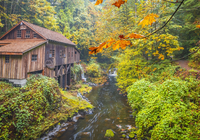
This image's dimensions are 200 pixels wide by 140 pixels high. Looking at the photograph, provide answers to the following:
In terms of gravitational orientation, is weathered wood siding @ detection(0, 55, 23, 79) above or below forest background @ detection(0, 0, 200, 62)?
below

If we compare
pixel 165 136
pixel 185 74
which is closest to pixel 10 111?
pixel 165 136

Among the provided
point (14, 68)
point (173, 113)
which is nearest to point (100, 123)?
point (173, 113)

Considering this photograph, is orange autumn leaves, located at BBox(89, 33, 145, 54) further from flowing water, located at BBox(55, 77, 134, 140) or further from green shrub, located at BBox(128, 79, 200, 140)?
flowing water, located at BBox(55, 77, 134, 140)

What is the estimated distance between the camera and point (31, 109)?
890 centimetres

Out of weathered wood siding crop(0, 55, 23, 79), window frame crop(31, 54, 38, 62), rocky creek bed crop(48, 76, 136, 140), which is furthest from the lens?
window frame crop(31, 54, 38, 62)

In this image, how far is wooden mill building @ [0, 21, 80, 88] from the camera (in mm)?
10914

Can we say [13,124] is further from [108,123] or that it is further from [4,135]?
[108,123]

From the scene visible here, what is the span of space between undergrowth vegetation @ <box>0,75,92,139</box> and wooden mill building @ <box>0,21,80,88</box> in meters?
1.09

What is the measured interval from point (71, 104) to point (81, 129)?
3.94m

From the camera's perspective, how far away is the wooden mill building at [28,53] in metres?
10.9

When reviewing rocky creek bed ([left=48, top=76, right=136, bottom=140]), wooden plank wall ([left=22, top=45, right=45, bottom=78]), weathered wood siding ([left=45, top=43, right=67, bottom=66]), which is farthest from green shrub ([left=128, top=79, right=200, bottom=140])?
weathered wood siding ([left=45, top=43, right=67, bottom=66])

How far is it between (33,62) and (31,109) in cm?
535

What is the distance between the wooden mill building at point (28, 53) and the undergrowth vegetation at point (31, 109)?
109 centimetres

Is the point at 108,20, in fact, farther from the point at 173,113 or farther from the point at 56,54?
the point at 173,113
